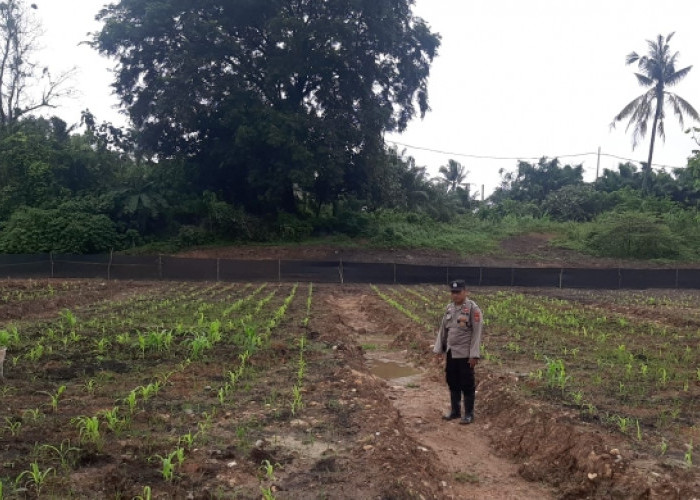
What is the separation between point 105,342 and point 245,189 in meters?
26.6

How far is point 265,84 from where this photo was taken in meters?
31.7

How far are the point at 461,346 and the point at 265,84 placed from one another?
27582mm

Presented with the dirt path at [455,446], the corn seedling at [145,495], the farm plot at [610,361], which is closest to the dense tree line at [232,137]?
the farm plot at [610,361]

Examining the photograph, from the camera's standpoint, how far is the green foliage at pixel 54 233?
28.8m

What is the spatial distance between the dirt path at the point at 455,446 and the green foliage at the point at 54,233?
23962 millimetres

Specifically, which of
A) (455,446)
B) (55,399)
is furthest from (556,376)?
(55,399)

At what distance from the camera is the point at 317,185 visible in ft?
107

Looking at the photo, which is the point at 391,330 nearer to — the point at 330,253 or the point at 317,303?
the point at 317,303

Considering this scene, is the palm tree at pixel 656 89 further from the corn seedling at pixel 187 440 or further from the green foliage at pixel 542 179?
the corn seedling at pixel 187 440

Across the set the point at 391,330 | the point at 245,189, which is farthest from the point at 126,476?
the point at 245,189

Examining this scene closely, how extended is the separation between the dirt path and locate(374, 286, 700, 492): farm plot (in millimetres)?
963

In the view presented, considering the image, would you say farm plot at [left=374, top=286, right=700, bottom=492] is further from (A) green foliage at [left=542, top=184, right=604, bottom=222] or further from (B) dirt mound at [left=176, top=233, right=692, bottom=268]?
(A) green foliage at [left=542, top=184, right=604, bottom=222]

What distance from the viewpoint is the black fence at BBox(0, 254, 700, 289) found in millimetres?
24281

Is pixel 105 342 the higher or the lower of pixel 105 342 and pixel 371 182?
the lower
